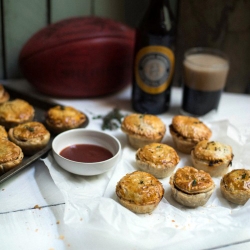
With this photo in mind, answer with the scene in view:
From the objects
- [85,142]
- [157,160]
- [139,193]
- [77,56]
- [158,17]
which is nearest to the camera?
[139,193]

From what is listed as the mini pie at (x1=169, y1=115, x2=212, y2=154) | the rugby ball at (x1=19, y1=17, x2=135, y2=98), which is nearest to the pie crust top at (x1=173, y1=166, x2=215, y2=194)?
the mini pie at (x1=169, y1=115, x2=212, y2=154)

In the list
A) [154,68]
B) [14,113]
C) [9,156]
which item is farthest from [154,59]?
[9,156]

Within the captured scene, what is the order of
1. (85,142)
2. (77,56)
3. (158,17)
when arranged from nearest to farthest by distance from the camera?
(85,142) < (158,17) < (77,56)

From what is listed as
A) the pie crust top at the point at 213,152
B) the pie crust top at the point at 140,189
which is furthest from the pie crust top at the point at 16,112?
the pie crust top at the point at 213,152

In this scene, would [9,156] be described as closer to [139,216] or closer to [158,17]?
[139,216]

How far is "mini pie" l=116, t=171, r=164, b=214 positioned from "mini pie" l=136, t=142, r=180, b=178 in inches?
3.2

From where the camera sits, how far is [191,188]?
95 centimetres

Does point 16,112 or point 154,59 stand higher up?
point 154,59

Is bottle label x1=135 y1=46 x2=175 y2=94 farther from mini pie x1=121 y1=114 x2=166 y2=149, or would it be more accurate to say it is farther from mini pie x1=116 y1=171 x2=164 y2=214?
mini pie x1=116 y1=171 x2=164 y2=214

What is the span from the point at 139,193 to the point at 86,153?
0.24 m

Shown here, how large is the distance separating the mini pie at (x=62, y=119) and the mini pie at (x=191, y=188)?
15.2 inches

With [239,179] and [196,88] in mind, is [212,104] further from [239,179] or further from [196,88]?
[239,179]

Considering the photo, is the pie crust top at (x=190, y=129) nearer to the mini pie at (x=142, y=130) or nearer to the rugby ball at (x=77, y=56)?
the mini pie at (x=142, y=130)

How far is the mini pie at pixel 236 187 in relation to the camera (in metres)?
0.96
